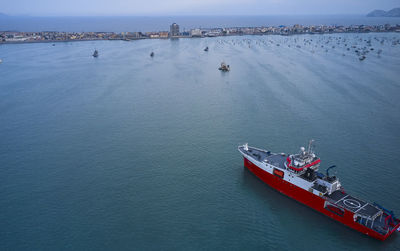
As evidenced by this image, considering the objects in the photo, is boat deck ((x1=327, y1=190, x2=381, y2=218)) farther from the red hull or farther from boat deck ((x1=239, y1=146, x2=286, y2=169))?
boat deck ((x1=239, y1=146, x2=286, y2=169))

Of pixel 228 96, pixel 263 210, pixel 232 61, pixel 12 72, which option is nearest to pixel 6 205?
pixel 263 210

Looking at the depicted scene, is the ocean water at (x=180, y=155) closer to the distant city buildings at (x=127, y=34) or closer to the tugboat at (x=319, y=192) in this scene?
the tugboat at (x=319, y=192)

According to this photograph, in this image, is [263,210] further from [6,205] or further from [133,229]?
[6,205]

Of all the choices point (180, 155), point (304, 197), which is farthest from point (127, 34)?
point (304, 197)

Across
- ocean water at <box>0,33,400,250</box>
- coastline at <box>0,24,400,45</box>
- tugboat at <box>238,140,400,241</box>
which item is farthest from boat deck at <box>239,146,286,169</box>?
coastline at <box>0,24,400,45</box>

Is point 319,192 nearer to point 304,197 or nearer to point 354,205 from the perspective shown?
point 304,197

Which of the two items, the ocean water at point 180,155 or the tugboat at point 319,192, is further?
the ocean water at point 180,155

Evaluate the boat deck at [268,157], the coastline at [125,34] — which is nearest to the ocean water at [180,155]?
the boat deck at [268,157]
